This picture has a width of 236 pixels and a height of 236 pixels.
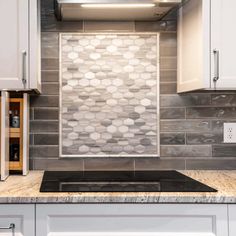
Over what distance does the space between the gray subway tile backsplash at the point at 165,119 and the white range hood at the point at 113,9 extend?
0.11m

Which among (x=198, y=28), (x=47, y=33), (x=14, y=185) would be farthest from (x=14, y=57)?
(x=198, y=28)

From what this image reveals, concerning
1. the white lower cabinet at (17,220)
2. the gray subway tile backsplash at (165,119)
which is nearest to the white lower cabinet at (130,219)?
the white lower cabinet at (17,220)

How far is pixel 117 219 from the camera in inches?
64.7

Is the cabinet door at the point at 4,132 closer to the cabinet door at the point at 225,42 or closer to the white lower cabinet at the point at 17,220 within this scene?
the white lower cabinet at the point at 17,220

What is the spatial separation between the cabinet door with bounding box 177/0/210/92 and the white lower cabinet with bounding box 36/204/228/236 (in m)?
0.61

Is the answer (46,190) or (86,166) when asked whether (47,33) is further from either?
(46,190)

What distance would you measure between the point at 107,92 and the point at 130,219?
89 cm

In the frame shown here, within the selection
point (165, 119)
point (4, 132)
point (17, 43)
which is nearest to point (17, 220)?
point (4, 132)

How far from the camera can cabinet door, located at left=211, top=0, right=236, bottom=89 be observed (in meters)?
1.96

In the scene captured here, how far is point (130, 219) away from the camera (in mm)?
1650

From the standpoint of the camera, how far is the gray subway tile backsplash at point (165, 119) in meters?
2.34

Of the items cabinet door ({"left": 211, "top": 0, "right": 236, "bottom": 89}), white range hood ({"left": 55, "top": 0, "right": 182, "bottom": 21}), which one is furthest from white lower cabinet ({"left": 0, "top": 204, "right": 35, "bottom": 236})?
cabinet door ({"left": 211, "top": 0, "right": 236, "bottom": 89})

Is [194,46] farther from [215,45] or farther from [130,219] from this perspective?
[130,219]

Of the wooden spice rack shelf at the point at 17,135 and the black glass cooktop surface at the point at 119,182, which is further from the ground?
the wooden spice rack shelf at the point at 17,135
